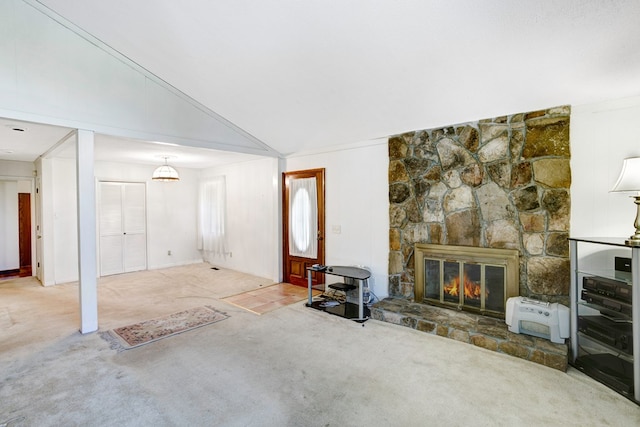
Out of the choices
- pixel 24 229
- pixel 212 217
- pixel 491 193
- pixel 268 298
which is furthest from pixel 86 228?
pixel 24 229

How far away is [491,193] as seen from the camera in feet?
11.8

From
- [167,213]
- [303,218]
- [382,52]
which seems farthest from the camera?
[167,213]

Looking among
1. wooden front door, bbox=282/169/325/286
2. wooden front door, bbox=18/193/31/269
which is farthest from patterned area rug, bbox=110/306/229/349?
wooden front door, bbox=18/193/31/269

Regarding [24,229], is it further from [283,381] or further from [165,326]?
[283,381]

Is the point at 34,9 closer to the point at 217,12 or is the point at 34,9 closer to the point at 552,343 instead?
the point at 217,12

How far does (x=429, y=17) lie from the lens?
245 centimetres

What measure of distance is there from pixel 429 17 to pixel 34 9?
3.95m

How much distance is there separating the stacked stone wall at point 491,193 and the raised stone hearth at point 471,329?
47 cm

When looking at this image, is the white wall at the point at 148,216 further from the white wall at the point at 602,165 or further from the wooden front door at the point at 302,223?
the white wall at the point at 602,165

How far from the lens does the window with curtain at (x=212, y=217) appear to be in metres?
7.14

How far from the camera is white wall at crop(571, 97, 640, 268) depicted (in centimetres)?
288

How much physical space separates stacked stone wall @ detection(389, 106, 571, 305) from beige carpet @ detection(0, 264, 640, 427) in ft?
3.55

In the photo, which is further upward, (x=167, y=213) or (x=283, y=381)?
(x=167, y=213)

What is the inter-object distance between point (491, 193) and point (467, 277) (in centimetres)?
107
